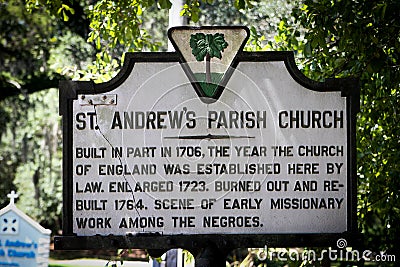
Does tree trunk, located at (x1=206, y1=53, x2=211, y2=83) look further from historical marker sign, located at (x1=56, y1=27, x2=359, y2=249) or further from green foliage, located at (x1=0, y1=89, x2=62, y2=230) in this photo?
green foliage, located at (x1=0, y1=89, x2=62, y2=230)

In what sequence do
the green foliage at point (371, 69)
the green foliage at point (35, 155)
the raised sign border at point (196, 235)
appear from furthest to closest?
the green foliage at point (35, 155) < the green foliage at point (371, 69) < the raised sign border at point (196, 235)

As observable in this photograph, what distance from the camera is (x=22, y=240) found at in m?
5.54

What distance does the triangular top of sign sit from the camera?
3.57 metres

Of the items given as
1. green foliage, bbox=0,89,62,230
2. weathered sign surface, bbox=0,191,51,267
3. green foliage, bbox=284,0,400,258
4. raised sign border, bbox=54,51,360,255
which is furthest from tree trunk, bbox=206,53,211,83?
green foliage, bbox=0,89,62,230

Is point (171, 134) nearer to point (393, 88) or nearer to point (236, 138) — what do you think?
point (236, 138)

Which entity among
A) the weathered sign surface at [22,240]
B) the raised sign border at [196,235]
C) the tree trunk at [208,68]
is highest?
the tree trunk at [208,68]

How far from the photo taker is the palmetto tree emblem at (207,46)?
3.59 meters

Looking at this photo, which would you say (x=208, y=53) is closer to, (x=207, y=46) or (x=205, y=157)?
(x=207, y=46)

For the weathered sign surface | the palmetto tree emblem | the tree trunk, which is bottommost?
the weathered sign surface

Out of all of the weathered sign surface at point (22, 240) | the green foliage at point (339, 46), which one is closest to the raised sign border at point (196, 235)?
the green foliage at point (339, 46)

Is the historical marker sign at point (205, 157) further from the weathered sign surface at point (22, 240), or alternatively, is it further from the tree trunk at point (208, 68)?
the weathered sign surface at point (22, 240)

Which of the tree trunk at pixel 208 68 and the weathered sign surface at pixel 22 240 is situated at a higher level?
the tree trunk at pixel 208 68

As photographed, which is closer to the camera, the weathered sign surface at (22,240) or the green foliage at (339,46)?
the green foliage at (339,46)

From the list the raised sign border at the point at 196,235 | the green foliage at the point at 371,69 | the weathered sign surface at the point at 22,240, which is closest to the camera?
the raised sign border at the point at 196,235
